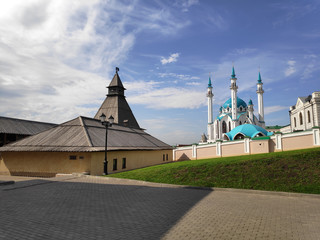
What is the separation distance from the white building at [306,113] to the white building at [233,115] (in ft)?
53.1

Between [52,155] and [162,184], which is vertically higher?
[52,155]

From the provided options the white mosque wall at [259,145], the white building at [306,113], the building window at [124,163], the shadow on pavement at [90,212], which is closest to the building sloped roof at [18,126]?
the building window at [124,163]

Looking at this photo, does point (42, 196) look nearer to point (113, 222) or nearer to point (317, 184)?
point (113, 222)

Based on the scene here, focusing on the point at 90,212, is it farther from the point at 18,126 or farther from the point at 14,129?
the point at 18,126

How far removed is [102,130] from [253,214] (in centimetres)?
1971

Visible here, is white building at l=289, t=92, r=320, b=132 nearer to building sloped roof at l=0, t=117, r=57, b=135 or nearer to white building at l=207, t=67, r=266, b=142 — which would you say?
white building at l=207, t=67, r=266, b=142

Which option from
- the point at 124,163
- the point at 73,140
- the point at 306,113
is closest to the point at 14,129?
the point at 73,140

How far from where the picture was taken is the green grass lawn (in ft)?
38.3

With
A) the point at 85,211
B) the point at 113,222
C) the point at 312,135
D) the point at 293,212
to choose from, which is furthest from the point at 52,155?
the point at 312,135

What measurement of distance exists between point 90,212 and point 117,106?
3507 centimetres

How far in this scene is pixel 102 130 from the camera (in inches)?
960

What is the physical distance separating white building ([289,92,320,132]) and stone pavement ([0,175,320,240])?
132 ft

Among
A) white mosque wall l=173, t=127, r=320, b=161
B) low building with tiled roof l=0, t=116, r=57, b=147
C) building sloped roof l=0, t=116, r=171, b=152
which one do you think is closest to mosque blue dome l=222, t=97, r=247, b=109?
white mosque wall l=173, t=127, r=320, b=161

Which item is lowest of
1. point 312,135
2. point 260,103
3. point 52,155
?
point 52,155
